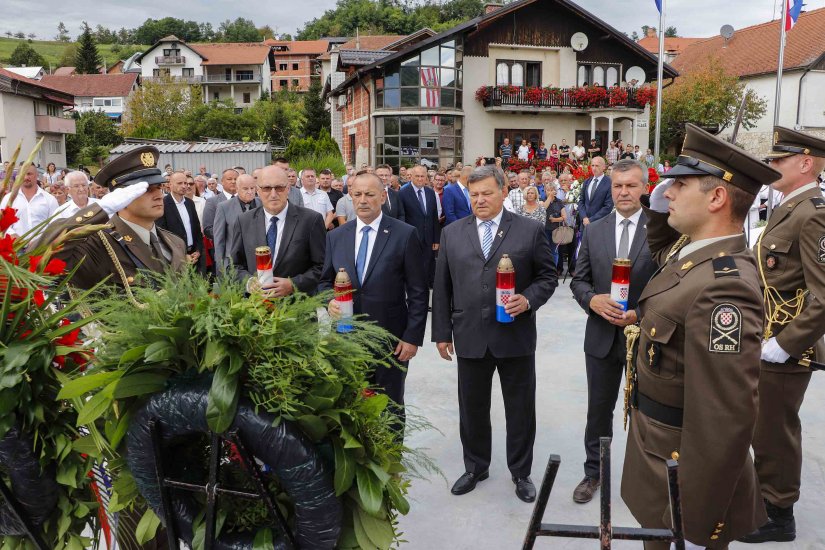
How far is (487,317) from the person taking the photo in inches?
152

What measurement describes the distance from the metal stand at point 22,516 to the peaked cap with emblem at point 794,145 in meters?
3.80

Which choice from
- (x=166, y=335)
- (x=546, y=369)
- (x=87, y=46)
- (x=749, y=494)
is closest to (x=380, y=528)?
(x=166, y=335)

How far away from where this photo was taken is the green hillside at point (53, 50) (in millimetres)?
117562

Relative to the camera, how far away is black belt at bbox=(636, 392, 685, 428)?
2.26m

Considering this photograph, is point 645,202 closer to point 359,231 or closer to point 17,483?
point 359,231

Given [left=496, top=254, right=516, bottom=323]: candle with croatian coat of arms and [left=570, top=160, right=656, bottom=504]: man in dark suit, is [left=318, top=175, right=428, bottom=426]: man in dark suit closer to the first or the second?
[left=496, top=254, right=516, bottom=323]: candle with croatian coat of arms

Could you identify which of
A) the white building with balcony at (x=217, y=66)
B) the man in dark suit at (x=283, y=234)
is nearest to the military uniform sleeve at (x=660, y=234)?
the man in dark suit at (x=283, y=234)

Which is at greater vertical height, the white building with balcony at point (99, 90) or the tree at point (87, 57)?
the tree at point (87, 57)

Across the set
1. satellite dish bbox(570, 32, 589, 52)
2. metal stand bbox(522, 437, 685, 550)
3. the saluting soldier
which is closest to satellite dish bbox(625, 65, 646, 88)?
satellite dish bbox(570, 32, 589, 52)

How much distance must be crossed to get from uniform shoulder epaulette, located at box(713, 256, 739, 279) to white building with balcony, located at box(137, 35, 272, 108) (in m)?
85.2

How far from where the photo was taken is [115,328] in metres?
1.85

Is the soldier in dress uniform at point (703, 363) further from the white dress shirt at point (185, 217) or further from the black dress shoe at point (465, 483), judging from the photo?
the white dress shirt at point (185, 217)

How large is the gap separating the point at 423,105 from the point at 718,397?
28.7 m

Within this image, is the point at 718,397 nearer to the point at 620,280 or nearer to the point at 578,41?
the point at 620,280
